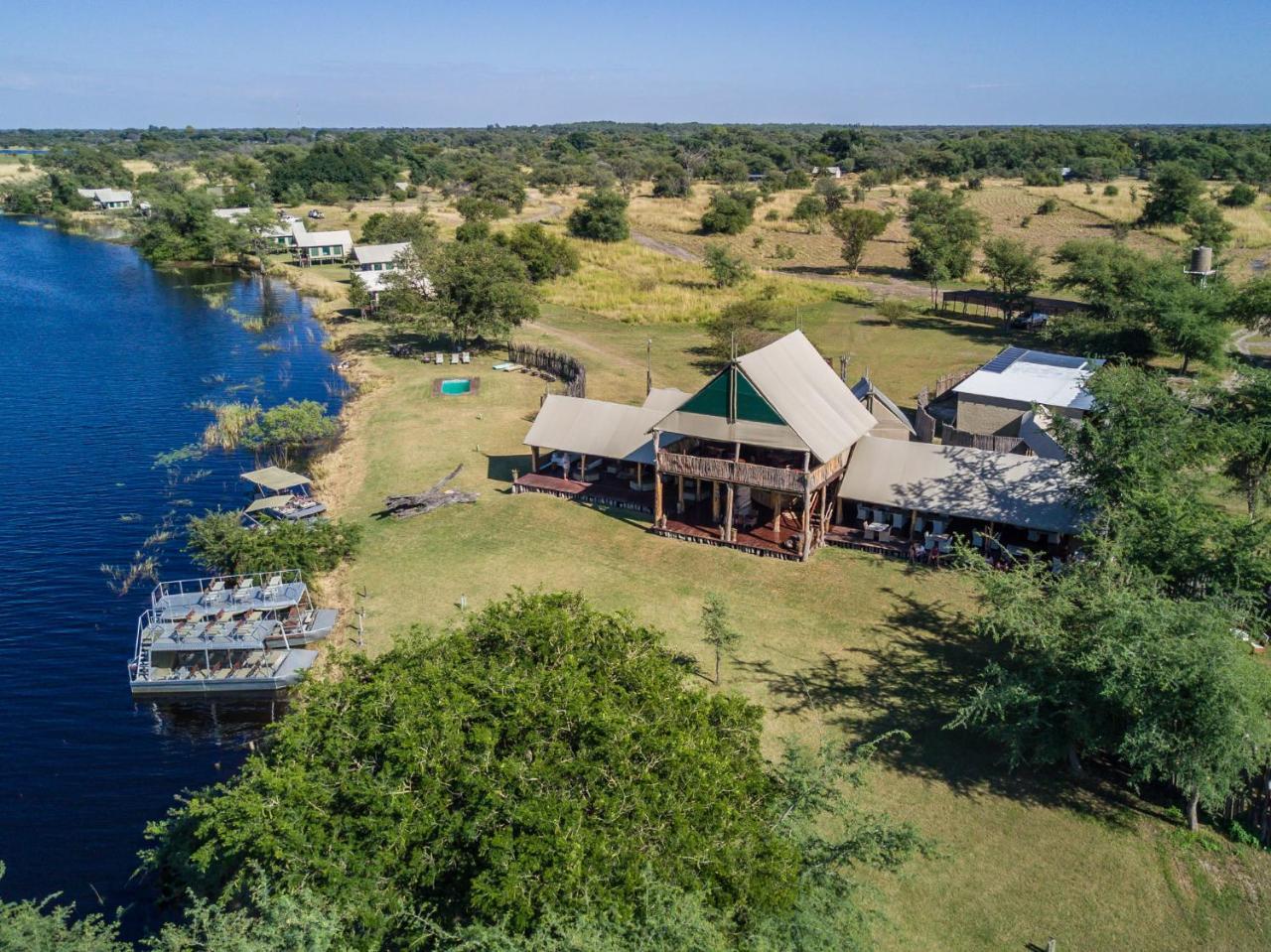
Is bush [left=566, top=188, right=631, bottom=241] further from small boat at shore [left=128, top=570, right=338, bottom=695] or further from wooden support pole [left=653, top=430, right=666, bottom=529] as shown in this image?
small boat at shore [left=128, top=570, right=338, bottom=695]

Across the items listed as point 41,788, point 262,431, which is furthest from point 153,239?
point 41,788

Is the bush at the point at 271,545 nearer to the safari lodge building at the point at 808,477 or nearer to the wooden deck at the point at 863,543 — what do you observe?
the safari lodge building at the point at 808,477

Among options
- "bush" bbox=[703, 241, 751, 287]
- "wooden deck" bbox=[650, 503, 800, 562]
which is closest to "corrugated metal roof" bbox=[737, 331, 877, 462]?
"wooden deck" bbox=[650, 503, 800, 562]

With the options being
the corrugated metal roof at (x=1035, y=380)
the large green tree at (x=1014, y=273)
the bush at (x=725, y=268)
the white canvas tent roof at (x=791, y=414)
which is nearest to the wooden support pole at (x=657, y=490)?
the white canvas tent roof at (x=791, y=414)

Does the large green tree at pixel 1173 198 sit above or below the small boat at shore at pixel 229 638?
above

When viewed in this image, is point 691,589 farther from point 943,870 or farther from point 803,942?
point 803,942

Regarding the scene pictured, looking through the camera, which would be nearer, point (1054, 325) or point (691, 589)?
point (691, 589)
